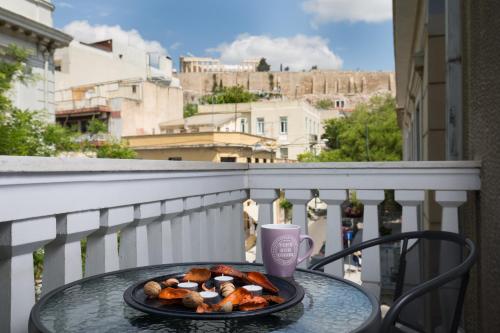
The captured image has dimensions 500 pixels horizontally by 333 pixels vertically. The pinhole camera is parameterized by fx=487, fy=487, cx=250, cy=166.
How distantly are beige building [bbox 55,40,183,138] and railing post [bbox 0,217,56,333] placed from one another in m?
29.7

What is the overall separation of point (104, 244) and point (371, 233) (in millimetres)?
1145

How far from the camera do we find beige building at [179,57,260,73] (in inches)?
3490

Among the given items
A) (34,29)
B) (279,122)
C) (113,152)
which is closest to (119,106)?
(113,152)

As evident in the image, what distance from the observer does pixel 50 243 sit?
1175 mm

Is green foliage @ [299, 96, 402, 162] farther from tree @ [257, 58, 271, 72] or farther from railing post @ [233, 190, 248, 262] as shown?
tree @ [257, 58, 271, 72]

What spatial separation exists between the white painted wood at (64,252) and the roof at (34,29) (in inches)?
491

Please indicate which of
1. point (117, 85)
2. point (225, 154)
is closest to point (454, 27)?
point (225, 154)

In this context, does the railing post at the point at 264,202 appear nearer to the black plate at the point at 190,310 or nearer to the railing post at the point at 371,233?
the railing post at the point at 371,233

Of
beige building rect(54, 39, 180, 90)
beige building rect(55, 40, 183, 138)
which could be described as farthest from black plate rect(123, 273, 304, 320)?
beige building rect(54, 39, 180, 90)

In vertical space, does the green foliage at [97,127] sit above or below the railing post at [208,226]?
above

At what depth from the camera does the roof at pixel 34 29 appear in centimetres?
1196

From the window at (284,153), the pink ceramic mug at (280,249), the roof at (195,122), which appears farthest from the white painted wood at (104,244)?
the window at (284,153)

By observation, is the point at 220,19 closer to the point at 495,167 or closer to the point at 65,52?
the point at 65,52

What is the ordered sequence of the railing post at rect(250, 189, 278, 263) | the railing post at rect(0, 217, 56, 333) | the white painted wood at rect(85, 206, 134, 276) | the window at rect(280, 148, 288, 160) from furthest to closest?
the window at rect(280, 148, 288, 160)
the railing post at rect(250, 189, 278, 263)
the white painted wood at rect(85, 206, 134, 276)
the railing post at rect(0, 217, 56, 333)
